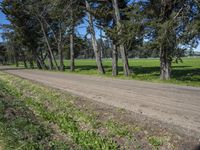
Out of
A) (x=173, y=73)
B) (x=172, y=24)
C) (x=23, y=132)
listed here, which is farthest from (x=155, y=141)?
(x=173, y=73)

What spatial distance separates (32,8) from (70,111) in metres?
31.2

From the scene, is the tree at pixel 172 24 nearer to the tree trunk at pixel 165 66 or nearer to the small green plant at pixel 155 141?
the tree trunk at pixel 165 66

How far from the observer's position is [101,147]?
562 cm

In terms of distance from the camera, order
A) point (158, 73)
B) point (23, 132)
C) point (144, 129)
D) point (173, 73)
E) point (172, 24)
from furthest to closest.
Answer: point (173, 73) < point (158, 73) < point (172, 24) < point (144, 129) < point (23, 132)

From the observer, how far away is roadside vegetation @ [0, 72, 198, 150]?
5699mm

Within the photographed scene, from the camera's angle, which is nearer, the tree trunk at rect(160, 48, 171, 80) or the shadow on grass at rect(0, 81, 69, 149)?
the shadow on grass at rect(0, 81, 69, 149)

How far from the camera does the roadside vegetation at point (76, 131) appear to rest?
570cm

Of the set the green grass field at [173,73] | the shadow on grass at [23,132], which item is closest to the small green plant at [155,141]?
the shadow on grass at [23,132]

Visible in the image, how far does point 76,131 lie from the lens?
6.64 meters

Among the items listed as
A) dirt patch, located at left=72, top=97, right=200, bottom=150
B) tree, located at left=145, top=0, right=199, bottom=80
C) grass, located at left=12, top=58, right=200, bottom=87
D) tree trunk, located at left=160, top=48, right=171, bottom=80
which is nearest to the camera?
dirt patch, located at left=72, top=97, right=200, bottom=150

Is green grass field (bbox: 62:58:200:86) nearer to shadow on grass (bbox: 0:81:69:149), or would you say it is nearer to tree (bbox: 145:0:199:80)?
tree (bbox: 145:0:199:80)

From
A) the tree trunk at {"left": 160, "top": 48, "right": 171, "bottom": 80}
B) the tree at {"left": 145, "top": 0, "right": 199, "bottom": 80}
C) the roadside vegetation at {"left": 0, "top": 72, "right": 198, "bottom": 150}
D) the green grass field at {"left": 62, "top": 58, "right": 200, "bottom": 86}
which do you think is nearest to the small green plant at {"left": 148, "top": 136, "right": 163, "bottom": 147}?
the roadside vegetation at {"left": 0, "top": 72, "right": 198, "bottom": 150}

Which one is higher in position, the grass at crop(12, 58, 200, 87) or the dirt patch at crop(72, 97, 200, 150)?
the dirt patch at crop(72, 97, 200, 150)

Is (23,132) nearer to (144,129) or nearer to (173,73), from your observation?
(144,129)
